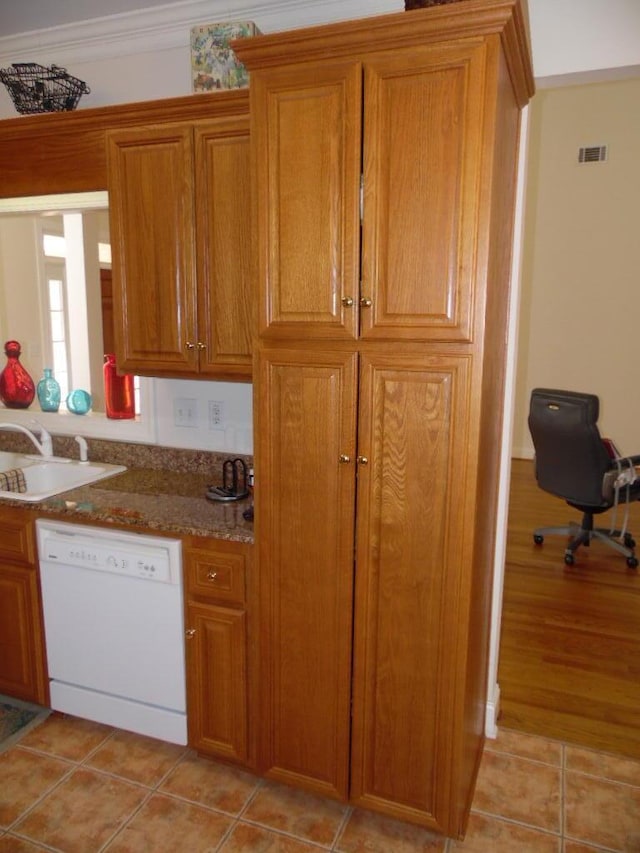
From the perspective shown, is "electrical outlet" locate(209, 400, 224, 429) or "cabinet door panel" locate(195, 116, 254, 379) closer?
"cabinet door panel" locate(195, 116, 254, 379)

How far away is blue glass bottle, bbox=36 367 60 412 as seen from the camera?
3.01m

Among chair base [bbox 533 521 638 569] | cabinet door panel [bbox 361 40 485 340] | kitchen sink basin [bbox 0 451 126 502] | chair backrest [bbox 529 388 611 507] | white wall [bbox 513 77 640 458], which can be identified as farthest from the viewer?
white wall [bbox 513 77 640 458]

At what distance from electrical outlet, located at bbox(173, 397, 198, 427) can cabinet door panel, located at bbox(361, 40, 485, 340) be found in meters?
1.21

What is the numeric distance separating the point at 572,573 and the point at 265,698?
8.46ft

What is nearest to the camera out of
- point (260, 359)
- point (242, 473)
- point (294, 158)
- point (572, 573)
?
point (294, 158)

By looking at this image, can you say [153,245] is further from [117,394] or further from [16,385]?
[16,385]

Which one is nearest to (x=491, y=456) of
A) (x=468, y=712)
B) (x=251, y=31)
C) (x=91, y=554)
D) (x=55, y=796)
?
(x=468, y=712)

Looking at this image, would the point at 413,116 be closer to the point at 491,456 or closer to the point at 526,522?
the point at 491,456

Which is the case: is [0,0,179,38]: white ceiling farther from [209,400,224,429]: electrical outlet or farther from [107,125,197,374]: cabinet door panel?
[209,400,224,429]: electrical outlet

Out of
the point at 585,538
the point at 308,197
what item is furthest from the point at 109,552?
the point at 585,538

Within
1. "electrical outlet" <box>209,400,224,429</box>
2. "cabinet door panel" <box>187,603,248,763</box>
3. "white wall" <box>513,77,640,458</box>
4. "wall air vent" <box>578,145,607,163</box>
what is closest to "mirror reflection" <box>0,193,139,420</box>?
"electrical outlet" <box>209,400,224,429</box>

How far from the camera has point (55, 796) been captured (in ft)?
6.79

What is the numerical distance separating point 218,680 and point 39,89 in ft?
7.69

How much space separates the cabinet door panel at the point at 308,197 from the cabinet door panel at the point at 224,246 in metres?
0.29
